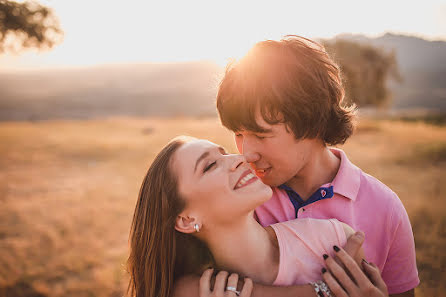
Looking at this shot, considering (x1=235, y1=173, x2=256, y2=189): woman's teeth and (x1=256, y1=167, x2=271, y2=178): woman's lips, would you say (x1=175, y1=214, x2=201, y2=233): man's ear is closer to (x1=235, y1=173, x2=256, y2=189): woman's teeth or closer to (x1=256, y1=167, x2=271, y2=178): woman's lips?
(x1=235, y1=173, x2=256, y2=189): woman's teeth

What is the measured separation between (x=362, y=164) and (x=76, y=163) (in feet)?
33.0

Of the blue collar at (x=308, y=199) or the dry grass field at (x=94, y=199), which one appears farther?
the dry grass field at (x=94, y=199)

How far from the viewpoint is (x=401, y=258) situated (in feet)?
7.25

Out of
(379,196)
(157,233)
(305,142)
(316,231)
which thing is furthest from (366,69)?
(157,233)

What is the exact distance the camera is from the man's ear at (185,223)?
A: 2.14 metres

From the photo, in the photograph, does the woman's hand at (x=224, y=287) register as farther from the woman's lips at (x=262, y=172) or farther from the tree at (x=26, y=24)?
the tree at (x=26, y=24)

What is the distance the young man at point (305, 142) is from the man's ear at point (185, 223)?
573 millimetres

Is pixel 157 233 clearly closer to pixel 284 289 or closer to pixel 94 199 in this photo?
pixel 284 289

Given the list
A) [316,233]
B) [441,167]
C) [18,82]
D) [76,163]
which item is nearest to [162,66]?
[18,82]

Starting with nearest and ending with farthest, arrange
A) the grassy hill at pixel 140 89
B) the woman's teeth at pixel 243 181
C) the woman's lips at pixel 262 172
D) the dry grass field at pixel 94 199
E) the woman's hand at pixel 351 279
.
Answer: the woman's hand at pixel 351 279, the woman's teeth at pixel 243 181, the woman's lips at pixel 262 172, the dry grass field at pixel 94 199, the grassy hill at pixel 140 89

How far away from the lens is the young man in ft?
7.14

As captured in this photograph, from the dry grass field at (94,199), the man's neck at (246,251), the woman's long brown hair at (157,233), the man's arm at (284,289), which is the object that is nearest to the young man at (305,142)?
the man's arm at (284,289)

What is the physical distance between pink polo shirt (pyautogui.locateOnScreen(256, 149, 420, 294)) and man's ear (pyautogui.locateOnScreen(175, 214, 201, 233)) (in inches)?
31.1

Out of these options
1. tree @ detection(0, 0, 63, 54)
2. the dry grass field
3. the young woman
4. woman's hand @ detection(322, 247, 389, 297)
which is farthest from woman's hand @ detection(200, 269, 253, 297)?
tree @ detection(0, 0, 63, 54)
